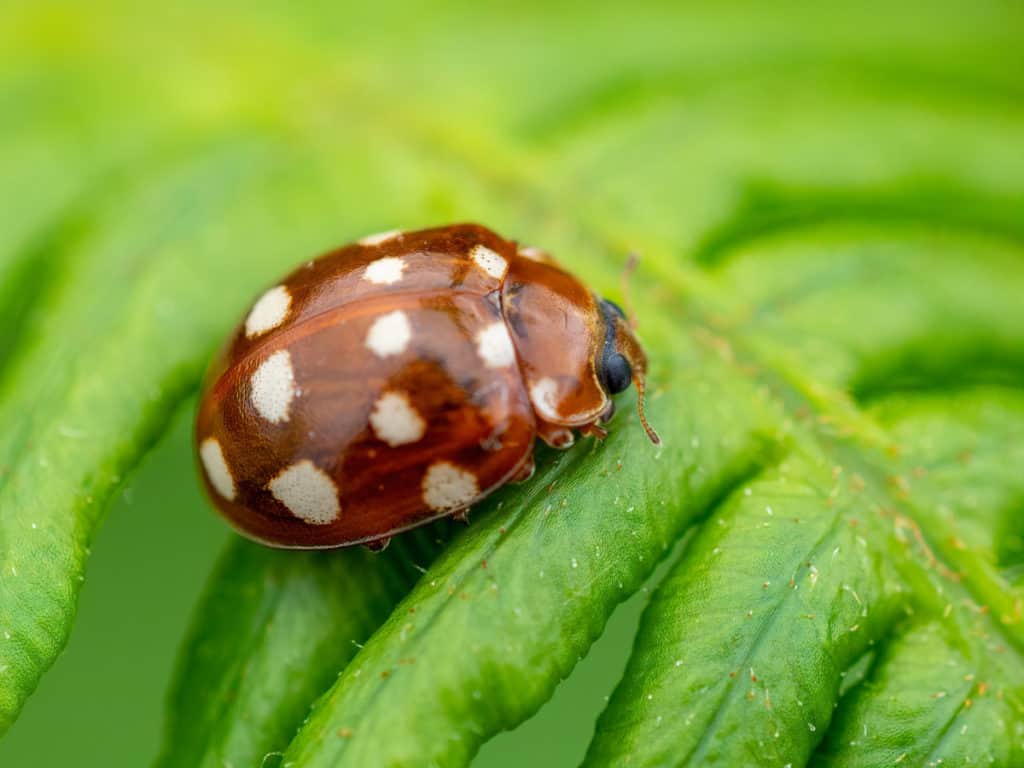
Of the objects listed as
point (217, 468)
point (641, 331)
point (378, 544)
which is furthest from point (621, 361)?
point (217, 468)

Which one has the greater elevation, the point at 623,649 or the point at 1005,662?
the point at 1005,662

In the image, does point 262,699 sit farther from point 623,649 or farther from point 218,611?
point 623,649

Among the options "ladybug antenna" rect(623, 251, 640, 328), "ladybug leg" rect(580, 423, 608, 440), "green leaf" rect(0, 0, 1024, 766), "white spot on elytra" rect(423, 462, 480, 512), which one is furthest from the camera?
"ladybug antenna" rect(623, 251, 640, 328)

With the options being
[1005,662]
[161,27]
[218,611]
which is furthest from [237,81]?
[1005,662]

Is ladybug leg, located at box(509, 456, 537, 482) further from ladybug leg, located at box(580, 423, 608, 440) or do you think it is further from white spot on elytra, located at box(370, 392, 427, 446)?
white spot on elytra, located at box(370, 392, 427, 446)

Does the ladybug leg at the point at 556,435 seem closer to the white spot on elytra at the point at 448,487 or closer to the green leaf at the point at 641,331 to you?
the green leaf at the point at 641,331

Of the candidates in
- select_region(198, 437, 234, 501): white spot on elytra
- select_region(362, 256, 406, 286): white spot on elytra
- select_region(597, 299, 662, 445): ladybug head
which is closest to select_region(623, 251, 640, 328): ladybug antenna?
select_region(597, 299, 662, 445): ladybug head
